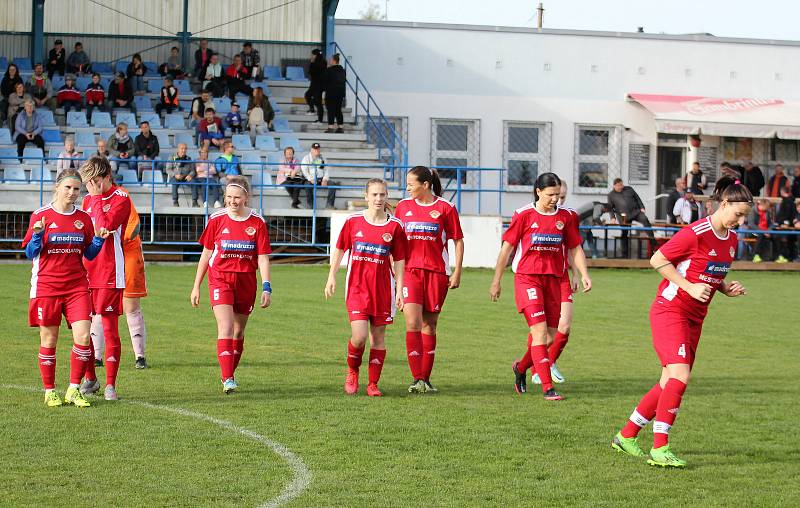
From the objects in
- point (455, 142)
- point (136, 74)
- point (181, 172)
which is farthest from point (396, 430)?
point (455, 142)

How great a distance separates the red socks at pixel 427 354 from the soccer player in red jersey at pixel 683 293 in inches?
109

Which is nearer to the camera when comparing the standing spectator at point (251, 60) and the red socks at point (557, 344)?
the red socks at point (557, 344)

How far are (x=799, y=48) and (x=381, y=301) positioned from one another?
2923 centimetres

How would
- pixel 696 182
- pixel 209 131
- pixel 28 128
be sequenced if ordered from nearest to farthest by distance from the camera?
1. pixel 28 128
2. pixel 209 131
3. pixel 696 182

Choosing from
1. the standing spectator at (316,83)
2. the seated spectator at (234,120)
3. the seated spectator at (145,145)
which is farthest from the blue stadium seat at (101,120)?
the standing spectator at (316,83)

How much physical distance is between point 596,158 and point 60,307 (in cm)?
2651

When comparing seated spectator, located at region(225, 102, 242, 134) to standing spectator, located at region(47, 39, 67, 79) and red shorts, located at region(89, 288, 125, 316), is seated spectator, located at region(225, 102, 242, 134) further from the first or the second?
red shorts, located at region(89, 288, 125, 316)

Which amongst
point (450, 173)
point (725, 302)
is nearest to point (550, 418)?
point (725, 302)

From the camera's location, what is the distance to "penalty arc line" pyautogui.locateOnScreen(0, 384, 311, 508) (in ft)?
20.8

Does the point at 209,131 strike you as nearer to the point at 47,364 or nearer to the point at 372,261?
the point at 372,261

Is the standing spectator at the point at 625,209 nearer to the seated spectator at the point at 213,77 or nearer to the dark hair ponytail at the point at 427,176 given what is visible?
the seated spectator at the point at 213,77

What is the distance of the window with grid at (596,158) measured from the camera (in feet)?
111

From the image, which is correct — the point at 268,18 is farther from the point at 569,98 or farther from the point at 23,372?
the point at 23,372

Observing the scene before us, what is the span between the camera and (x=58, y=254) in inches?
344
